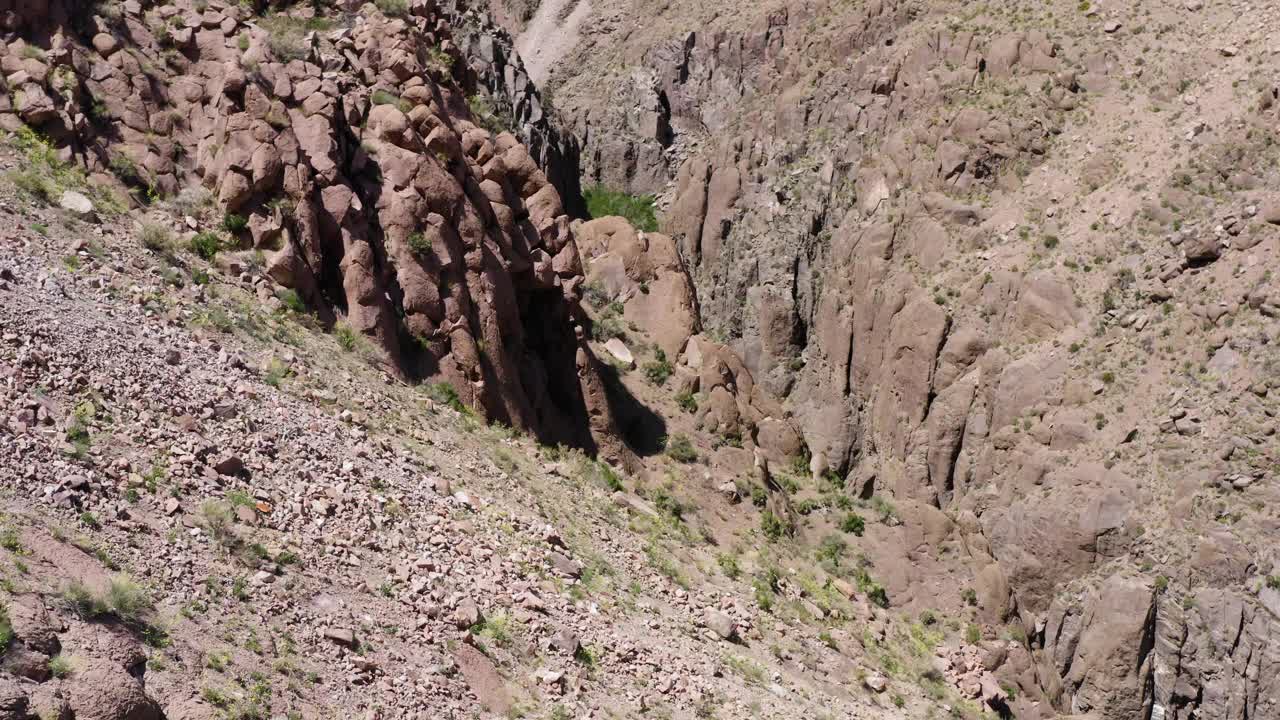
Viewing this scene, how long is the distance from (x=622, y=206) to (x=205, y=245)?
135 ft

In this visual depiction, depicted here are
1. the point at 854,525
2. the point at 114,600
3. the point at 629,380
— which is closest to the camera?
the point at 114,600

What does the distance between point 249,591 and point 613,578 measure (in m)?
7.63

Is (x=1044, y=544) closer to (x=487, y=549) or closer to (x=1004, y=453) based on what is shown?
(x=1004, y=453)

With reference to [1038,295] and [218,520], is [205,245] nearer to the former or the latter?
[218,520]

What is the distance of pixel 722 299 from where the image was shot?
51.1 meters

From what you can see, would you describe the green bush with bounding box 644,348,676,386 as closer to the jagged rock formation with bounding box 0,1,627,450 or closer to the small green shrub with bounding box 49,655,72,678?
the jagged rock formation with bounding box 0,1,627,450

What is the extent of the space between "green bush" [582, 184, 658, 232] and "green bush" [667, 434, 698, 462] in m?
29.7

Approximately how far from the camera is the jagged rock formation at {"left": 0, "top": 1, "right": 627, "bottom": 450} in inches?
792

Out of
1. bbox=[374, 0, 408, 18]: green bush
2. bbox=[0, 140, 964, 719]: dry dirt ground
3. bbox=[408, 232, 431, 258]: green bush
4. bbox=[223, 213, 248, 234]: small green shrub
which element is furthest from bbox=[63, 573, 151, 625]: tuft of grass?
bbox=[374, 0, 408, 18]: green bush

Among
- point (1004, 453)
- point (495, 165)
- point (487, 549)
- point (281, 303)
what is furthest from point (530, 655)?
point (1004, 453)

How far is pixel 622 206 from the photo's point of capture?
196ft

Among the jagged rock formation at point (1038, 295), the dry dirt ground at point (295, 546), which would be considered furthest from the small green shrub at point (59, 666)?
the jagged rock formation at point (1038, 295)

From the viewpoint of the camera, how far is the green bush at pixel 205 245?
1941 cm

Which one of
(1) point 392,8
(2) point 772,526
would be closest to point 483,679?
(2) point 772,526
